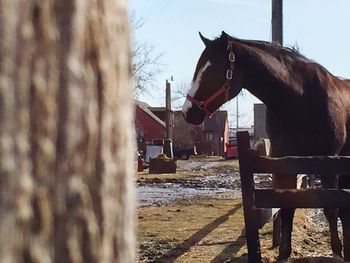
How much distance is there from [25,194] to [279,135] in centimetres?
530

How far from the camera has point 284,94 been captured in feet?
20.2

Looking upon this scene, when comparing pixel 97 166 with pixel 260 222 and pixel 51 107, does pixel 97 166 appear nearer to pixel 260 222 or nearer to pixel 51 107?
pixel 51 107

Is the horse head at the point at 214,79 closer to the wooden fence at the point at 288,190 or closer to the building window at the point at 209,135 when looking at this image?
the wooden fence at the point at 288,190

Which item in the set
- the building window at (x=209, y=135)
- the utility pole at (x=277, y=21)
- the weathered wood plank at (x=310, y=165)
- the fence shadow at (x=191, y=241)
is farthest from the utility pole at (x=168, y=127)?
the weathered wood plank at (x=310, y=165)

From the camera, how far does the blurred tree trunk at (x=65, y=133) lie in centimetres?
99

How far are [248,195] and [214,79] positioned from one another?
1221mm

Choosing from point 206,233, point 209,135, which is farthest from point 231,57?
point 209,135

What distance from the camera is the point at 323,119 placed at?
613cm

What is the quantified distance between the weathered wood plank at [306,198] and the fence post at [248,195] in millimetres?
130

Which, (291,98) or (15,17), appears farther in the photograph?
(291,98)

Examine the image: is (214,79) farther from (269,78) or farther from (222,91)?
(269,78)

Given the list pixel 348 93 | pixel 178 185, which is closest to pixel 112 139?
pixel 348 93

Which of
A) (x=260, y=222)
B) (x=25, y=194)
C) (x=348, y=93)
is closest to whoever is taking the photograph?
(x=25, y=194)

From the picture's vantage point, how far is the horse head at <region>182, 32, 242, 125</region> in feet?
20.5
